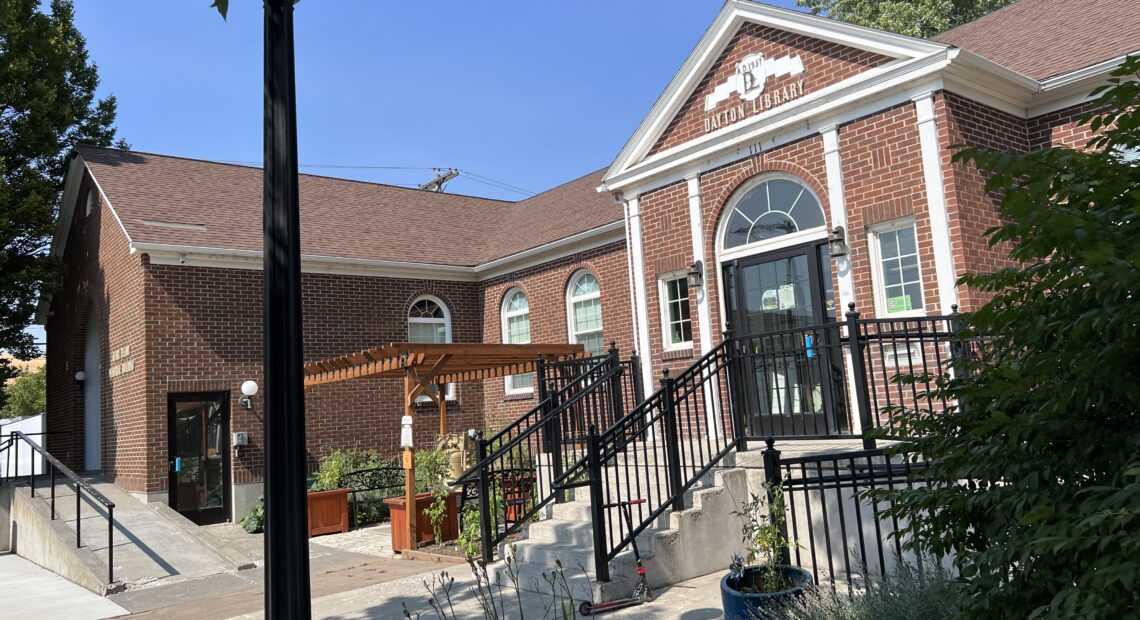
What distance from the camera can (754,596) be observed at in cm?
510

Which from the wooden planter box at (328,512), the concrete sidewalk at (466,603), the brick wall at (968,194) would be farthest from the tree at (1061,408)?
the wooden planter box at (328,512)

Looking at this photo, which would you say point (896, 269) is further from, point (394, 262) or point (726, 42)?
point (394, 262)

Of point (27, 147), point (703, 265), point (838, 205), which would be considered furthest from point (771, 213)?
point (27, 147)

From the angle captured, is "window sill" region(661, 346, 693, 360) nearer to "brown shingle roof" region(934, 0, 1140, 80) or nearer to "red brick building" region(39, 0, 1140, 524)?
"red brick building" region(39, 0, 1140, 524)

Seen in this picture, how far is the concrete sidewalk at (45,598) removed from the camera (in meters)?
8.76

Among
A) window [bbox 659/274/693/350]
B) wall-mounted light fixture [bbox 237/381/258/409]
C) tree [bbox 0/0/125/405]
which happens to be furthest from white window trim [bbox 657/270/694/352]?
tree [bbox 0/0/125/405]

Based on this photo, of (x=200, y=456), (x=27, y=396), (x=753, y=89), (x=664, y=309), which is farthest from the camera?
(x=27, y=396)

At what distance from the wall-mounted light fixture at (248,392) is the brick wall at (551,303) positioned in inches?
205

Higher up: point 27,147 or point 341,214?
point 27,147

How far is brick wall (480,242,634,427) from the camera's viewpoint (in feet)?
50.3

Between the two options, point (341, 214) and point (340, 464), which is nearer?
point (340, 464)

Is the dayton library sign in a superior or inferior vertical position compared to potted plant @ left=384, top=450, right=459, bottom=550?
superior

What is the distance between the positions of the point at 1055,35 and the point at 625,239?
23.9 feet

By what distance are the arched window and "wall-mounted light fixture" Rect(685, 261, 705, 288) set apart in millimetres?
419
